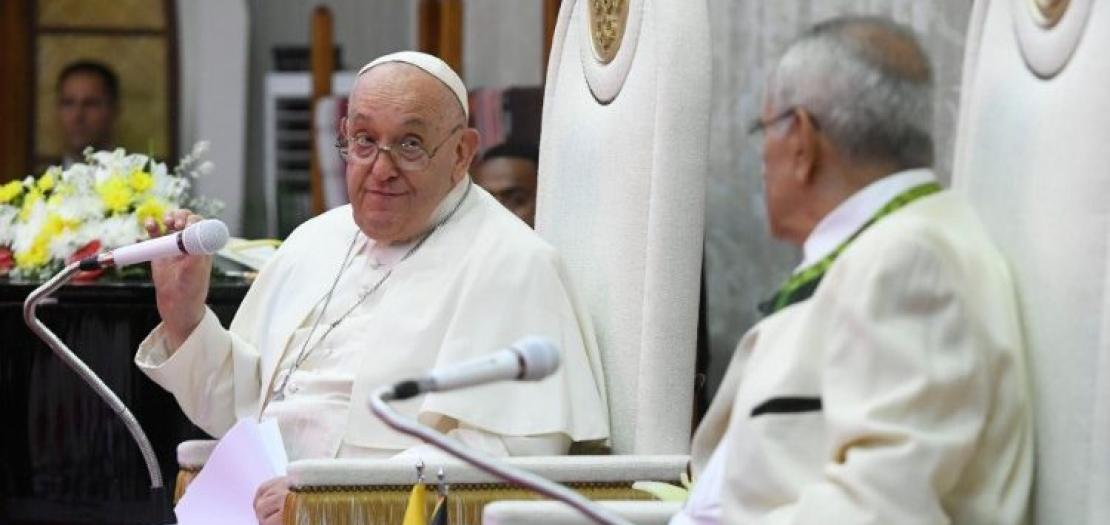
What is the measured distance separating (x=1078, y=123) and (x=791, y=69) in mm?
378

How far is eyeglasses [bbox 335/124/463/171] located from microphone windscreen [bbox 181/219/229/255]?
1.92 ft

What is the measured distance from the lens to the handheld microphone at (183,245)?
383 centimetres

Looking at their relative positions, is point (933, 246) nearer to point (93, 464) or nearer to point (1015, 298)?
point (1015, 298)

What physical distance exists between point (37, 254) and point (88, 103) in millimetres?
7057

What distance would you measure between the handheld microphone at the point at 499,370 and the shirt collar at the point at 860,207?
44cm

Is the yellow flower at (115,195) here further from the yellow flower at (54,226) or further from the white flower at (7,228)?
the white flower at (7,228)

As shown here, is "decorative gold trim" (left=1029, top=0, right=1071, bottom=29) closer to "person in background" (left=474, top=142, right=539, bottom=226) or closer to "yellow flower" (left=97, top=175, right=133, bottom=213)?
"yellow flower" (left=97, top=175, right=133, bottom=213)

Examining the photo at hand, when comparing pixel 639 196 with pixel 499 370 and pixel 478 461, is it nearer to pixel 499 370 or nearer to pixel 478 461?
pixel 478 461

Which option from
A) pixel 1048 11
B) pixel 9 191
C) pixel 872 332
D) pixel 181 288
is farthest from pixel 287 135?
pixel 872 332

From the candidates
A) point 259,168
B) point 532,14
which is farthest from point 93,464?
point 259,168

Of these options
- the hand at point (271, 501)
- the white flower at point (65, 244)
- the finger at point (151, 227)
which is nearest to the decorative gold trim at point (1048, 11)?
the hand at point (271, 501)

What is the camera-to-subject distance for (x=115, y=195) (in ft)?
17.7

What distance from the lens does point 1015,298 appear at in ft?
9.77

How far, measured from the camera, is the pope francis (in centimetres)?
415
